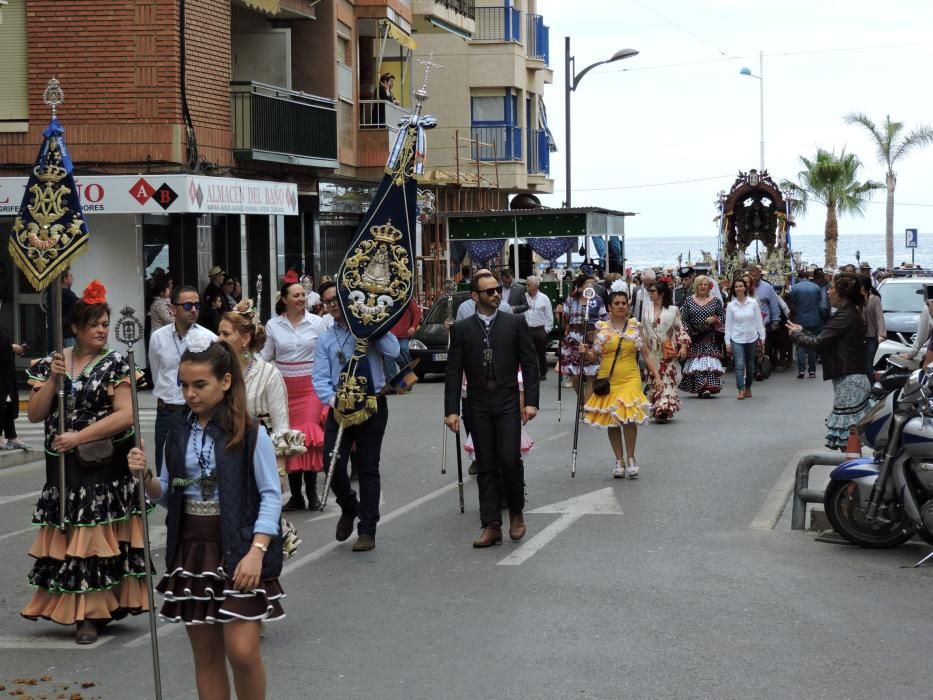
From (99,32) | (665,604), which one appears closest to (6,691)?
(665,604)

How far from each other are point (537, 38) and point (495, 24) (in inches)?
135

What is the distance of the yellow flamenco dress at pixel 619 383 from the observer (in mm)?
13875

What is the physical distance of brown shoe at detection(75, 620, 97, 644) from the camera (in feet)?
26.1

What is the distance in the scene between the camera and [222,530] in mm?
5750

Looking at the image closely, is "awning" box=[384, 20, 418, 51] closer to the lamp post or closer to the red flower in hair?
the lamp post

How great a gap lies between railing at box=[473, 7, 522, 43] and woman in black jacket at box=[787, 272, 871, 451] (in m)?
36.7

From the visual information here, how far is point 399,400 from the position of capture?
23125 millimetres

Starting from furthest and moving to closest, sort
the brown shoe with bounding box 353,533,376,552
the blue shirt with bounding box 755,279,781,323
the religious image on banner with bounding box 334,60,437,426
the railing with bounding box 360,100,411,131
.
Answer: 1. the railing with bounding box 360,100,411,131
2. the blue shirt with bounding box 755,279,781,323
3. the religious image on banner with bounding box 334,60,437,426
4. the brown shoe with bounding box 353,533,376,552

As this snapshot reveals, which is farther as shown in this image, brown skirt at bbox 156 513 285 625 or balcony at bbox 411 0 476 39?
balcony at bbox 411 0 476 39

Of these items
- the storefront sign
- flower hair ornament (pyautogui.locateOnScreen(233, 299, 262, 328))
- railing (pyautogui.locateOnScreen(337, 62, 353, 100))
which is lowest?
flower hair ornament (pyautogui.locateOnScreen(233, 299, 262, 328))

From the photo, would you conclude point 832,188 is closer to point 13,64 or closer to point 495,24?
point 495,24

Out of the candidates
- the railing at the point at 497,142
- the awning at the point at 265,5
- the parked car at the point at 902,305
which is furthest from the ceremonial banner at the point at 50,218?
the railing at the point at 497,142

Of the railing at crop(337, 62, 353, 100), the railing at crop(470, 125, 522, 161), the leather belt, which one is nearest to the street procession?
the leather belt

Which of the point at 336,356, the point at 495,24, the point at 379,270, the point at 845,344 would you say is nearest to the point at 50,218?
the point at 336,356
